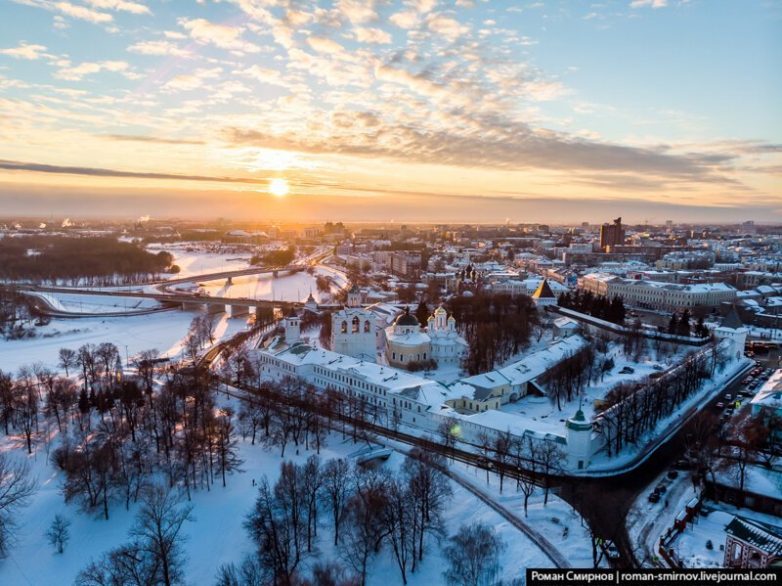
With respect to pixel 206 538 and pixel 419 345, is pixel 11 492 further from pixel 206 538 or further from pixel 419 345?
pixel 419 345

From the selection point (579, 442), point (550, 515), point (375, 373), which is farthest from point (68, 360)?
point (550, 515)

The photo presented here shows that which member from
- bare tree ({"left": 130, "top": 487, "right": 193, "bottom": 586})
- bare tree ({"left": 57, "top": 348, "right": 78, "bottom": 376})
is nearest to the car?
bare tree ({"left": 130, "top": 487, "right": 193, "bottom": 586})

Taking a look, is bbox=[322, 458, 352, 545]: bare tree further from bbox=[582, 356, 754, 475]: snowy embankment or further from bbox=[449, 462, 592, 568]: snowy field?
bbox=[582, 356, 754, 475]: snowy embankment

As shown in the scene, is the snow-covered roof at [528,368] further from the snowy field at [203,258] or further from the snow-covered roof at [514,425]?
the snowy field at [203,258]

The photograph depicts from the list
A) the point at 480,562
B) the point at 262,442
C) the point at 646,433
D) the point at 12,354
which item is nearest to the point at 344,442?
the point at 262,442

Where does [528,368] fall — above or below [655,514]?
above

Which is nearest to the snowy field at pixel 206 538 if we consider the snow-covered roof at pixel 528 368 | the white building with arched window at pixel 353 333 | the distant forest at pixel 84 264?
the snow-covered roof at pixel 528 368
